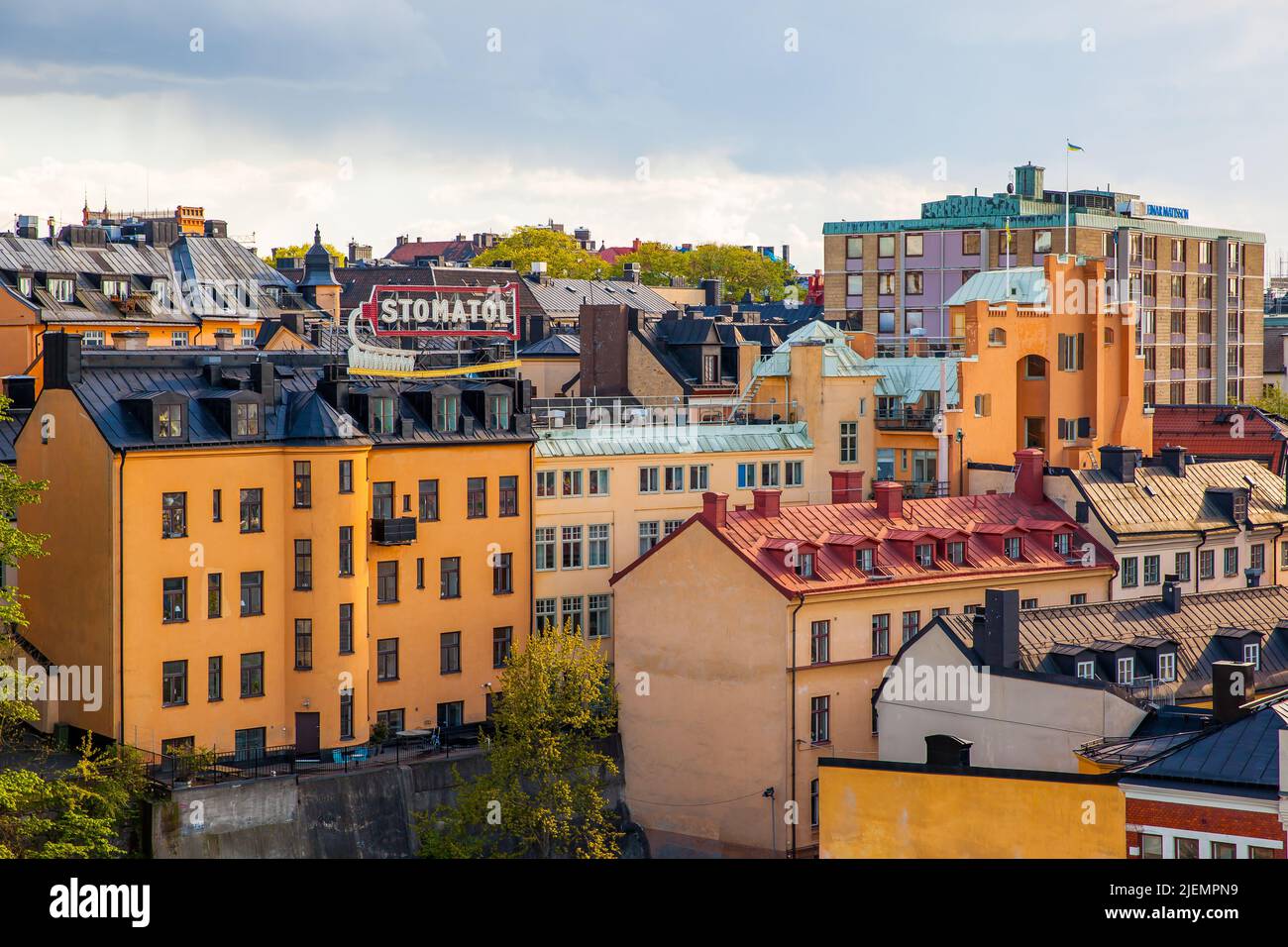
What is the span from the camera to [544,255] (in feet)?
581

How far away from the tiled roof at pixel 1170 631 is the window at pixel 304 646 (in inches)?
809

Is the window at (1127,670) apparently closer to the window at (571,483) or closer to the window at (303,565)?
the window at (571,483)

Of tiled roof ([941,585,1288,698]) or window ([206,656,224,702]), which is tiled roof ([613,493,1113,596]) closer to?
tiled roof ([941,585,1288,698])

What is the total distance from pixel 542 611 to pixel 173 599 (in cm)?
1498

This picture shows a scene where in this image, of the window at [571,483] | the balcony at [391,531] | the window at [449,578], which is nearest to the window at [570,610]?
the window at [571,483]

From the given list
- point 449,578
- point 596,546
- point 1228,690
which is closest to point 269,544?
point 449,578

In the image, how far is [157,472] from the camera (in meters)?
58.3

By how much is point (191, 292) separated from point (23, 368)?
1465cm

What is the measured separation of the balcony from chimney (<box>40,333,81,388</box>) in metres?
10.8

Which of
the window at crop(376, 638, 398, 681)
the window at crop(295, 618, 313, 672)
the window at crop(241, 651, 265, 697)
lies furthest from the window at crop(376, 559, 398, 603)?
the window at crop(241, 651, 265, 697)

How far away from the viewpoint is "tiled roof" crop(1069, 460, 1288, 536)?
70.6 meters

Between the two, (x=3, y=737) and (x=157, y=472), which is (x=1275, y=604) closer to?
(x=157, y=472)

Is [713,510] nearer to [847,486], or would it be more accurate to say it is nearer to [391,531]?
[391,531]

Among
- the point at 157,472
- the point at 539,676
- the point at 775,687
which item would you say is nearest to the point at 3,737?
the point at 157,472
